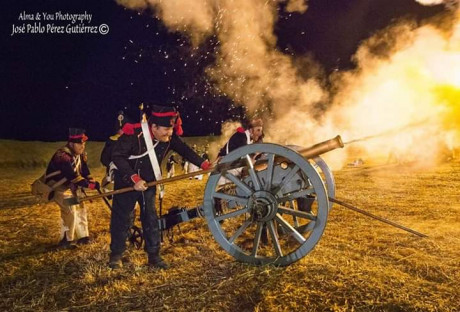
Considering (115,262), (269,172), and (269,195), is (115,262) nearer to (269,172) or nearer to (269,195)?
(269,195)

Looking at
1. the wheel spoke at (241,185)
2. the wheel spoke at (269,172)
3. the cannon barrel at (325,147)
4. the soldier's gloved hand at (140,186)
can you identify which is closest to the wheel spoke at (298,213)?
the wheel spoke at (269,172)

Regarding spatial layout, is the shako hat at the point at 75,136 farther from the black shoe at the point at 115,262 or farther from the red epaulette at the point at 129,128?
the black shoe at the point at 115,262

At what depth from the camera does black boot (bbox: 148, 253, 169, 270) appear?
14.4 ft

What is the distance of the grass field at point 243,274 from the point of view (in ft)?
11.2

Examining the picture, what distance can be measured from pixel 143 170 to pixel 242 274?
1.81 metres

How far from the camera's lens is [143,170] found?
4590 millimetres

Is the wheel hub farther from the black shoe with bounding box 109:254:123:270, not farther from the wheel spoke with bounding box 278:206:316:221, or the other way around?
the black shoe with bounding box 109:254:123:270

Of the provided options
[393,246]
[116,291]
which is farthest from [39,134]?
[393,246]

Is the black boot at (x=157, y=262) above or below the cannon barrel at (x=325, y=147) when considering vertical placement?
below

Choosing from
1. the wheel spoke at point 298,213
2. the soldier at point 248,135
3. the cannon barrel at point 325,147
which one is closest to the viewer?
the wheel spoke at point 298,213

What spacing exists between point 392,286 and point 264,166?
1978 mm

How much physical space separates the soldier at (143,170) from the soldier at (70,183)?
1184mm

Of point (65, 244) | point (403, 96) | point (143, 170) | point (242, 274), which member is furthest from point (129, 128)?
point (403, 96)

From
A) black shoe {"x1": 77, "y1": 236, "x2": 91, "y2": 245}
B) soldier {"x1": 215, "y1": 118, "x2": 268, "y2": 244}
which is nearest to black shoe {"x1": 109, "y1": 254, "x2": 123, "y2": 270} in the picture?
black shoe {"x1": 77, "y1": 236, "x2": 91, "y2": 245}
